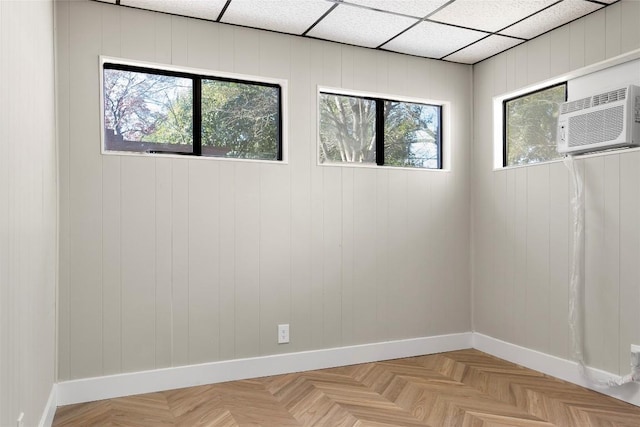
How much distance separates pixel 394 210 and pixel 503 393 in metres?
1.52

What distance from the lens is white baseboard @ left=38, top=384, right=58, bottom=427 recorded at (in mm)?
2252

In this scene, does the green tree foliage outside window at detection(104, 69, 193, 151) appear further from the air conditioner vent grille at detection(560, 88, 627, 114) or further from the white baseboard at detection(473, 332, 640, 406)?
the white baseboard at detection(473, 332, 640, 406)

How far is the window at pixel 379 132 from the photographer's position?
3605mm

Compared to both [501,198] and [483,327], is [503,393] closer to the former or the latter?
[483,327]

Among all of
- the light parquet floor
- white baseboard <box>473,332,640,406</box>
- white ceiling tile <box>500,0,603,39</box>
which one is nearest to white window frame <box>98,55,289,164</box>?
the light parquet floor

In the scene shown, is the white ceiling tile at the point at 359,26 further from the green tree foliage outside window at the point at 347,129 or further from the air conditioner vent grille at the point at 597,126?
the air conditioner vent grille at the point at 597,126

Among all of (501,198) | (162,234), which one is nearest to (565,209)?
(501,198)

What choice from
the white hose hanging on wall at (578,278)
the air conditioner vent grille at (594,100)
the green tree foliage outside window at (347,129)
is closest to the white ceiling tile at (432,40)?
the green tree foliage outside window at (347,129)

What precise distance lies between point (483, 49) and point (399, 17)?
3.12ft

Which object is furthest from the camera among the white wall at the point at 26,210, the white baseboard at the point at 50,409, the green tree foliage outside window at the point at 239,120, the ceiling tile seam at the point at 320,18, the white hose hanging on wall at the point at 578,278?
the green tree foliage outside window at the point at 239,120

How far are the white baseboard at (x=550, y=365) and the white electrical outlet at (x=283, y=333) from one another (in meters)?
1.71

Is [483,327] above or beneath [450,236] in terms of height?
beneath

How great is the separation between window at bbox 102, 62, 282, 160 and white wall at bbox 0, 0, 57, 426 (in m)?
0.44

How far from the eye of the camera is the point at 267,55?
3.30 meters
